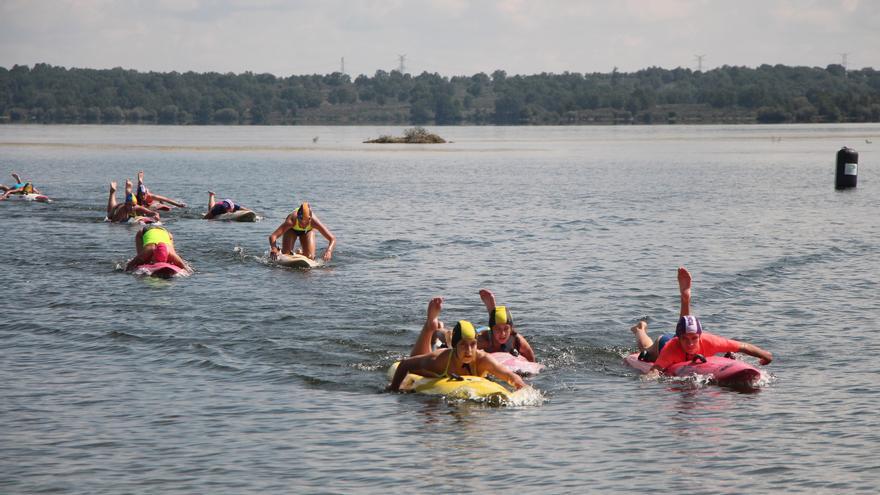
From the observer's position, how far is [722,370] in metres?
18.1

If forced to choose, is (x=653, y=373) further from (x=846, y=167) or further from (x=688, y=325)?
(x=846, y=167)

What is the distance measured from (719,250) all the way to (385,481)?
77.5 feet

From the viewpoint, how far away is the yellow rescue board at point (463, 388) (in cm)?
1709

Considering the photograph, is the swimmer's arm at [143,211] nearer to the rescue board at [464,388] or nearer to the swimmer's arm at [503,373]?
the rescue board at [464,388]

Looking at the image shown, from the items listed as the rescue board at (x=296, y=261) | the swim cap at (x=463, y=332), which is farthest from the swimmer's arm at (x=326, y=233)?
→ the swim cap at (x=463, y=332)

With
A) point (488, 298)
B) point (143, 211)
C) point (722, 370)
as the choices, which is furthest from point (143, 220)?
point (722, 370)

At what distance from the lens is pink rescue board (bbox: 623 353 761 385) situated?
1788cm

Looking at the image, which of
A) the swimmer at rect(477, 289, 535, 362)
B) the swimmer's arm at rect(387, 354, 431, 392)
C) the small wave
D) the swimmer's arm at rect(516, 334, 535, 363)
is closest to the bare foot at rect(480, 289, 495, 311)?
the swimmer at rect(477, 289, 535, 362)

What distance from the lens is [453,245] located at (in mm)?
37031

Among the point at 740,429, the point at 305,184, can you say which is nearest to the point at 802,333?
the point at 740,429

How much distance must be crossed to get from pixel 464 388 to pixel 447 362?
0.49 m

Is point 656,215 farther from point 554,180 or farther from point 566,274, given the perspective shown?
point 554,180

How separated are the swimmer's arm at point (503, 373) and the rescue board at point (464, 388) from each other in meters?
0.18

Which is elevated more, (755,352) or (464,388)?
(755,352)
